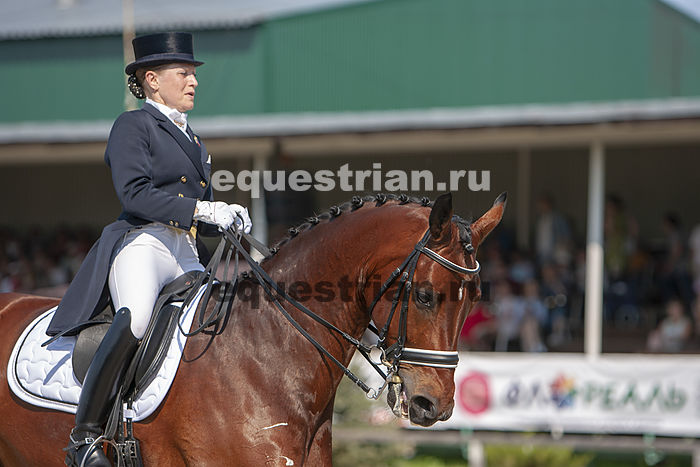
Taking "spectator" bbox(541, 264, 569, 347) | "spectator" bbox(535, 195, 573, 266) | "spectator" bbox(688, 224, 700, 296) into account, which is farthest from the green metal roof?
"spectator" bbox(688, 224, 700, 296)

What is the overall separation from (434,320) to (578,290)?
886 centimetres

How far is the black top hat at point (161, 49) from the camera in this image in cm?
354

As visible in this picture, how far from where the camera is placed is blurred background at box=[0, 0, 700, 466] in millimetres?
9268

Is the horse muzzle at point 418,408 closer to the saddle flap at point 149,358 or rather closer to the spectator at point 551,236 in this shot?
the saddle flap at point 149,358

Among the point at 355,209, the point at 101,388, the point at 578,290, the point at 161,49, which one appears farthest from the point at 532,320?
the point at 101,388

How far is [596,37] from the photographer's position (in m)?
14.4

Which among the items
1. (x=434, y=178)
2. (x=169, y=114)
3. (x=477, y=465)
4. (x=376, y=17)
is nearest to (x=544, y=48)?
(x=376, y=17)

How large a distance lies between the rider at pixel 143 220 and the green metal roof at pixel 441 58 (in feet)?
36.2

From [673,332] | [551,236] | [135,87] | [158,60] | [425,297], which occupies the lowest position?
[673,332]

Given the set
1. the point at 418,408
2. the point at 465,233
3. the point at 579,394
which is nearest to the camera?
the point at 418,408

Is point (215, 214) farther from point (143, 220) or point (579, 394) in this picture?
point (579, 394)

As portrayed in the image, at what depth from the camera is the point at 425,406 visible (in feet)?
9.90

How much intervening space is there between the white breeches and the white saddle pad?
0.15m

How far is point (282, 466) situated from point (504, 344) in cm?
799
